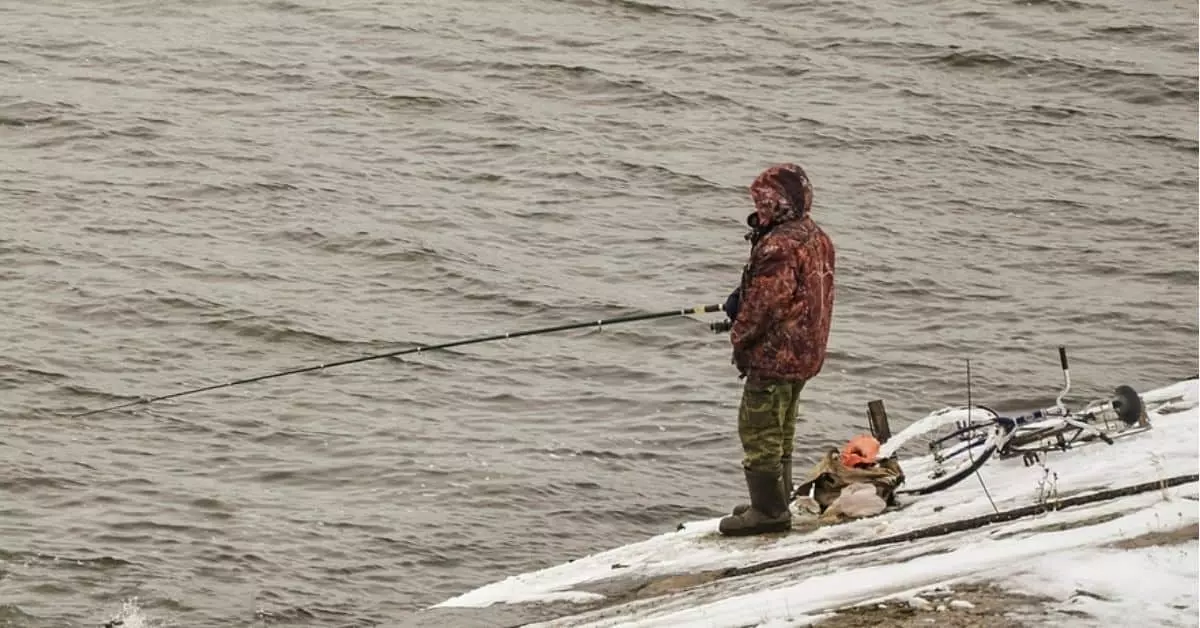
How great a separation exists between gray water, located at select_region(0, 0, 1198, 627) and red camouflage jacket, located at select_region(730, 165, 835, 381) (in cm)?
253

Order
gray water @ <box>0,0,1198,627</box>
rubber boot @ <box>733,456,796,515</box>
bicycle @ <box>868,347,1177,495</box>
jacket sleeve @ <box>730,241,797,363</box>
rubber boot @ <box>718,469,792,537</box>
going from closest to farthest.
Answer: jacket sleeve @ <box>730,241,797,363</box> < rubber boot @ <box>718,469,792,537</box> < rubber boot @ <box>733,456,796,515</box> < bicycle @ <box>868,347,1177,495</box> < gray water @ <box>0,0,1198,627</box>

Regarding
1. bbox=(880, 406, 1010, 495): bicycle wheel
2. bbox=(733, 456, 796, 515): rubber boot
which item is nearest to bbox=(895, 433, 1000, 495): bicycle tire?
bbox=(880, 406, 1010, 495): bicycle wheel

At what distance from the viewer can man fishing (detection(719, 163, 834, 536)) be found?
8.95 meters

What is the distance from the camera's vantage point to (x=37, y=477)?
43.4 ft

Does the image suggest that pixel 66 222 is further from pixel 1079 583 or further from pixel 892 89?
pixel 1079 583

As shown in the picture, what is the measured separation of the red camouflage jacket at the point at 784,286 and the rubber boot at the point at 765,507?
54cm

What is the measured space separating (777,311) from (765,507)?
1.06 metres

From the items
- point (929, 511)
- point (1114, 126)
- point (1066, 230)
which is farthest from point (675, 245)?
point (929, 511)

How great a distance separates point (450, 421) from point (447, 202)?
6249 millimetres

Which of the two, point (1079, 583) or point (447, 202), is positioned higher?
point (1079, 583)

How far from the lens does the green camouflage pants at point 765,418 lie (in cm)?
921

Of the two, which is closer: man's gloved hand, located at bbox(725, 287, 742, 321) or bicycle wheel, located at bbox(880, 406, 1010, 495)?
man's gloved hand, located at bbox(725, 287, 742, 321)

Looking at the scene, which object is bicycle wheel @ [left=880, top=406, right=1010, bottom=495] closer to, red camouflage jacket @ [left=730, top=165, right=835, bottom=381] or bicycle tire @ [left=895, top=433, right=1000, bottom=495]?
bicycle tire @ [left=895, top=433, right=1000, bottom=495]

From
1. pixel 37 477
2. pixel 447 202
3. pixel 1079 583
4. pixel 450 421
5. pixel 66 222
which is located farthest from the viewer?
pixel 447 202
